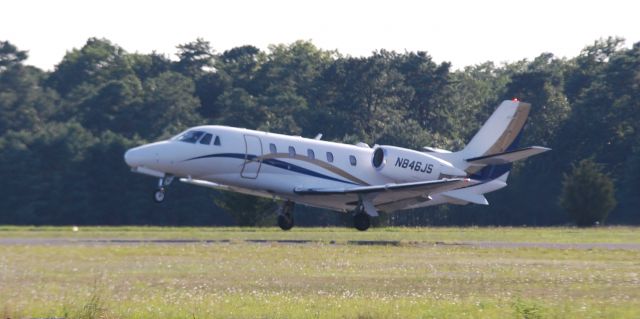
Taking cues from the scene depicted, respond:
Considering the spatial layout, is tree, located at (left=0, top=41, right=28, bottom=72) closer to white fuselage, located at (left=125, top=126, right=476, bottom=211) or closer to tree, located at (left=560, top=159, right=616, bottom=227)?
tree, located at (left=560, top=159, right=616, bottom=227)

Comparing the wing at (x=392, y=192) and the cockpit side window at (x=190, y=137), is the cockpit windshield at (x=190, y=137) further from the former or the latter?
the wing at (x=392, y=192)

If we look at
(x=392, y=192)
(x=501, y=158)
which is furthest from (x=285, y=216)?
(x=501, y=158)

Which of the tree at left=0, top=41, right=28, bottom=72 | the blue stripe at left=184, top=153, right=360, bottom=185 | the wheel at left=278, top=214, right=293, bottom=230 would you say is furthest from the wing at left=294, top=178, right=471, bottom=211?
the tree at left=0, top=41, right=28, bottom=72

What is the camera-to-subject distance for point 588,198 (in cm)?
4881

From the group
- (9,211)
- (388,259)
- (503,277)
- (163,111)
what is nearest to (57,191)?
(9,211)

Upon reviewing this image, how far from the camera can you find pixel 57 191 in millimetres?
64312

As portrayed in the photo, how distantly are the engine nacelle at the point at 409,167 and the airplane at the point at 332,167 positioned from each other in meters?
0.03

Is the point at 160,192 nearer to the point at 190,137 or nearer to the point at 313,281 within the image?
the point at 190,137

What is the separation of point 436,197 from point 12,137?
1396 inches

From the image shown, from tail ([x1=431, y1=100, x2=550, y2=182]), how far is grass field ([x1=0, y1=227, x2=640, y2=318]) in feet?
25.3

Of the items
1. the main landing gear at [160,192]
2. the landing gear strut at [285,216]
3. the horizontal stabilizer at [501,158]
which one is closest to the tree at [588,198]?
the horizontal stabilizer at [501,158]

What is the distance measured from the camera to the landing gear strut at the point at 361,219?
3722cm

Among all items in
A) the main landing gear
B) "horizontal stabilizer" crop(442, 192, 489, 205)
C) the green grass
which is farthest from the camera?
"horizontal stabilizer" crop(442, 192, 489, 205)

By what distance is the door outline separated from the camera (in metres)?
35.8
